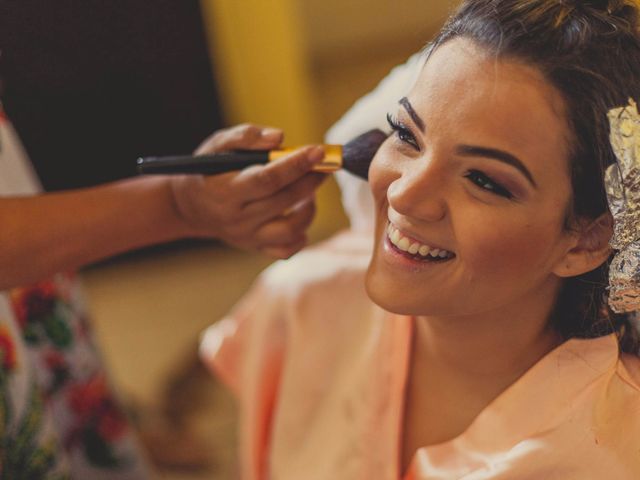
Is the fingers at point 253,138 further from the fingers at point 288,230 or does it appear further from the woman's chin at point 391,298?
the woman's chin at point 391,298

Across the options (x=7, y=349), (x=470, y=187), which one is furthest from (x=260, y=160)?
(x=7, y=349)

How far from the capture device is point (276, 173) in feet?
2.65

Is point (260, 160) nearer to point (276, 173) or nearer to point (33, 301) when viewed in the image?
point (276, 173)

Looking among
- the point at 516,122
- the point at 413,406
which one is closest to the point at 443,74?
the point at 516,122

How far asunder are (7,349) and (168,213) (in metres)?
0.24

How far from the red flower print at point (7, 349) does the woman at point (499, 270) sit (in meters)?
0.37

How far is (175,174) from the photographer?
85 centimetres

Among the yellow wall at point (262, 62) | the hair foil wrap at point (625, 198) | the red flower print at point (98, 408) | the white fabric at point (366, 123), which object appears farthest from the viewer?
the yellow wall at point (262, 62)

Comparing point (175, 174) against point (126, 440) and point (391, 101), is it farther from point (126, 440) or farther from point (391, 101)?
point (126, 440)

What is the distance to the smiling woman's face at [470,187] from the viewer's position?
644mm

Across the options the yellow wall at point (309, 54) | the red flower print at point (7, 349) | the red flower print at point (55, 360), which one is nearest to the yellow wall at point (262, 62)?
the yellow wall at point (309, 54)

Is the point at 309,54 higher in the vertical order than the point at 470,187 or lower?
lower

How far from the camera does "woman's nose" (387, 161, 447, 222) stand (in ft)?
2.23

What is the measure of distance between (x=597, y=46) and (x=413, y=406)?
45 centimetres
